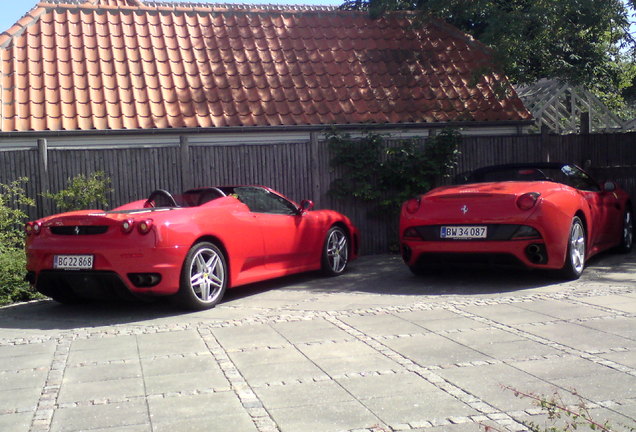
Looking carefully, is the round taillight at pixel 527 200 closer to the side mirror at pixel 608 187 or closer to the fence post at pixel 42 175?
the side mirror at pixel 608 187

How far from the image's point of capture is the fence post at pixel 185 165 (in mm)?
11211

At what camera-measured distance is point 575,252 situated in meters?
8.63

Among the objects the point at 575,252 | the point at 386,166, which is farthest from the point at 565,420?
the point at 386,166

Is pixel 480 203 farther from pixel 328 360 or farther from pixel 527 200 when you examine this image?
pixel 328 360

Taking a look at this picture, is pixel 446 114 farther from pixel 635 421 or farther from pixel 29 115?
pixel 635 421

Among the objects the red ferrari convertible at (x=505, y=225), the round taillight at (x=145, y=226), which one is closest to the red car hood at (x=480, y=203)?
the red ferrari convertible at (x=505, y=225)

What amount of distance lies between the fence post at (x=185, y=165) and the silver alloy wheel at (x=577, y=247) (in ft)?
17.8

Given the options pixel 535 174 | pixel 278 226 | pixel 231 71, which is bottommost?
pixel 278 226

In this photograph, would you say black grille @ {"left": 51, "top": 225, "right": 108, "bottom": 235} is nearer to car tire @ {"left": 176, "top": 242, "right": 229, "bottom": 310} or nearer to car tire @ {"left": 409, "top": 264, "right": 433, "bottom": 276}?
car tire @ {"left": 176, "top": 242, "right": 229, "bottom": 310}

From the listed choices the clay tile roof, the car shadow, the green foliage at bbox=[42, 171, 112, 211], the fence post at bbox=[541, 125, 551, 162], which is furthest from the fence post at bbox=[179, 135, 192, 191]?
the fence post at bbox=[541, 125, 551, 162]

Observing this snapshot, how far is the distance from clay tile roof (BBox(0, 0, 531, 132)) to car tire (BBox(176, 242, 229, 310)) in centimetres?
480

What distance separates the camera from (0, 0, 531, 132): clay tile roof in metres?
12.2

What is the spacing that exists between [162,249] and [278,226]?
1.97m

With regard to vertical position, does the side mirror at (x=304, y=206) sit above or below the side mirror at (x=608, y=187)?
below
